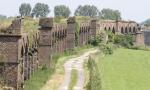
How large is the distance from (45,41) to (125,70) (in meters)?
11.4

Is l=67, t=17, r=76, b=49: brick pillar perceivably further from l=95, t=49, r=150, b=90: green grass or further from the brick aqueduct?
l=95, t=49, r=150, b=90: green grass

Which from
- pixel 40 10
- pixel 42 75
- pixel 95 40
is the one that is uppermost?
pixel 40 10

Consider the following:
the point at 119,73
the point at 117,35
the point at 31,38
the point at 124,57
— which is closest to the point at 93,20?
the point at 117,35

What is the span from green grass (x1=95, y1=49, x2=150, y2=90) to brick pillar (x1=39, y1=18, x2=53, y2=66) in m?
5.02

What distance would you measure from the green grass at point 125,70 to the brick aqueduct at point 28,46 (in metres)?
4.75

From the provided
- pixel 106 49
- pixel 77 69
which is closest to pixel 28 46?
pixel 77 69

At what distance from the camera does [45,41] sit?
39969 millimetres

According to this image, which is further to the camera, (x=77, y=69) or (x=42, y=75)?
(x=77, y=69)

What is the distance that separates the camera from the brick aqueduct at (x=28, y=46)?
2647cm

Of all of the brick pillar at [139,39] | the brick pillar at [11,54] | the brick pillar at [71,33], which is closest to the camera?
the brick pillar at [11,54]

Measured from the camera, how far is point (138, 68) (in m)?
50.5

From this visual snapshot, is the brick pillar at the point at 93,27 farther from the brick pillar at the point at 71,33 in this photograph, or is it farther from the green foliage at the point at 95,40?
the brick pillar at the point at 71,33

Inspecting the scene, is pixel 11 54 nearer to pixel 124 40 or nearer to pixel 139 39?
pixel 124 40

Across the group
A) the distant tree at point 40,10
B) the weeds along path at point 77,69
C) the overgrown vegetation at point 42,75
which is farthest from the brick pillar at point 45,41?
the distant tree at point 40,10
